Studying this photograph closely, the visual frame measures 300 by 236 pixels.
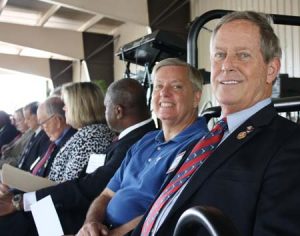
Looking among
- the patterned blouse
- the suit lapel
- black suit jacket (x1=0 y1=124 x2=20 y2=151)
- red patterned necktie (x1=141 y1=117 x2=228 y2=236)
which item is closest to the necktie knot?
red patterned necktie (x1=141 y1=117 x2=228 y2=236)

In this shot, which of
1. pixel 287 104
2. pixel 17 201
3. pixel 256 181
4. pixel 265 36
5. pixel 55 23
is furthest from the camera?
pixel 55 23

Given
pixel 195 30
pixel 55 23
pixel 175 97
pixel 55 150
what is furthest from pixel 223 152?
pixel 55 23

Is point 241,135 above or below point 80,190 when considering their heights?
above

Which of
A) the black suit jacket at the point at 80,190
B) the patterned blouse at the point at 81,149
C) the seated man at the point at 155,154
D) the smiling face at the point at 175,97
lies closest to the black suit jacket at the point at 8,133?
the patterned blouse at the point at 81,149

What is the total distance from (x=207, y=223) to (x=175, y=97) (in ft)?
4.19

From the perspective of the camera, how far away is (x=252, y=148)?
1.07m

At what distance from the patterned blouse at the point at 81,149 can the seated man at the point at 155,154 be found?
0.44m

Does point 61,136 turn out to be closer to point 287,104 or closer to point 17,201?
point 17,201

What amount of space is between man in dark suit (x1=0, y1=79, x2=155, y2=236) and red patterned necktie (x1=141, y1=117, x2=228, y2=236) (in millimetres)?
777

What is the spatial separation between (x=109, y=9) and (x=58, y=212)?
5.38m

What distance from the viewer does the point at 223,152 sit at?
3.61 feet

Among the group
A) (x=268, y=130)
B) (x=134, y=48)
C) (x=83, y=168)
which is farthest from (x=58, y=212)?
(x=134, y=48)

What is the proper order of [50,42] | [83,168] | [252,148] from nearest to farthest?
[252,148] < [83,168] < [50,42]

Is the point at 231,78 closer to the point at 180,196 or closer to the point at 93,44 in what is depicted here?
the point at 180,196
